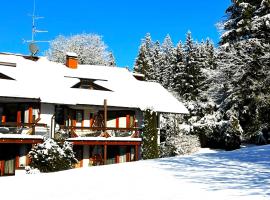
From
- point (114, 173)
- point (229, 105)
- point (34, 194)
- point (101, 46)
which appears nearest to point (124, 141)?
point (229, 105)

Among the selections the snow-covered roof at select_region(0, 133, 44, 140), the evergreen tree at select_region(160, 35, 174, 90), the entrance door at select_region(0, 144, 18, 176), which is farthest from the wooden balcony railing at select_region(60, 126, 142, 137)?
the evergreen tree at select_region(160, 35, 174, 90)

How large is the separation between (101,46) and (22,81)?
39.2 meters

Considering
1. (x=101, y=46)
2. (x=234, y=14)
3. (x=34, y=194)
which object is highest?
(x=101, y=46)

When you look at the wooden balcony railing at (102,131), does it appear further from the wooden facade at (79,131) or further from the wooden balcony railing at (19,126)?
the wooden balcony railing at (19,126)

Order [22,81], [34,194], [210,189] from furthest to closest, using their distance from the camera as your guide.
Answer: [22,81] → [34,194] → [210,189]

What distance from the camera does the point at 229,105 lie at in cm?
3200

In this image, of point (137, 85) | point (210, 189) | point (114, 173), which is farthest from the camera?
point (137, 85)

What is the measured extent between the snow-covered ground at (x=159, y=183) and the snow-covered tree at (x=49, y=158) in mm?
10250

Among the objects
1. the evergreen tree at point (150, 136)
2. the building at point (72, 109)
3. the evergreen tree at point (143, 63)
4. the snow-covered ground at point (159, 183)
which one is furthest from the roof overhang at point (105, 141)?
the evergreen tree at point (143, 63)

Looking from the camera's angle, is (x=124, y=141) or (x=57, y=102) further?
(x=124, y=141)

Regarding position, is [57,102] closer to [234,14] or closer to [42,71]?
[42,71]

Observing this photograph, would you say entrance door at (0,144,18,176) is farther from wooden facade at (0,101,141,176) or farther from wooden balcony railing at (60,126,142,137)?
wooden balcony railing at (60,126,142,137)

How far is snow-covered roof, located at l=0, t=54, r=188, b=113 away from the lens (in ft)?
98.8

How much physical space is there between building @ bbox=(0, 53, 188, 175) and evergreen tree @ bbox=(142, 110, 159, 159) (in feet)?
2.35
